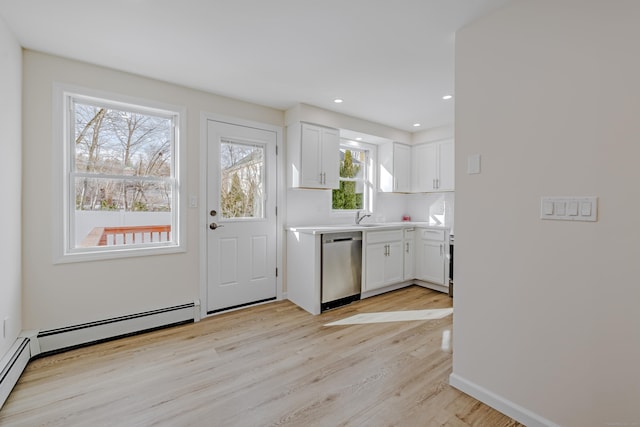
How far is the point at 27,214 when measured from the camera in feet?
7.64

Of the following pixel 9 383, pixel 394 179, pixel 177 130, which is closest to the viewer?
pixel 9 383

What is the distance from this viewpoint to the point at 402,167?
4730 millimetres

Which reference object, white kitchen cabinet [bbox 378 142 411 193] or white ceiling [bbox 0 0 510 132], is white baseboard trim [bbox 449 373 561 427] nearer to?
white ceiling [bbox 0 0 510 132]

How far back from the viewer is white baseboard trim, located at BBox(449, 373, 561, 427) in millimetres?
1602

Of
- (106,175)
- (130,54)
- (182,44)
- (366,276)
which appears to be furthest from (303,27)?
(366,276)

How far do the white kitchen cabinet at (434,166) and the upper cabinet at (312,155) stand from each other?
63.2 inches

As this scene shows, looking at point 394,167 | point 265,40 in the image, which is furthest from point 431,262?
point 265,40

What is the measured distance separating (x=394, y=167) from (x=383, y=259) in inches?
59.2

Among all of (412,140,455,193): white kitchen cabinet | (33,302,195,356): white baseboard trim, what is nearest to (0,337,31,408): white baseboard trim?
(33,302,195,356): white baseboard trim

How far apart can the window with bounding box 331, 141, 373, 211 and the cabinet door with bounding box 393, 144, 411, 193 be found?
0.40 metres

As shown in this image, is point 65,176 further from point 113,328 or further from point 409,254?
point 409,254

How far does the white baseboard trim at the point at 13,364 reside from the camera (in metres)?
1.80

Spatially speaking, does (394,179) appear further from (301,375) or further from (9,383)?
(9,383)

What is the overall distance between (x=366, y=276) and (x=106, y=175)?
117 inches
